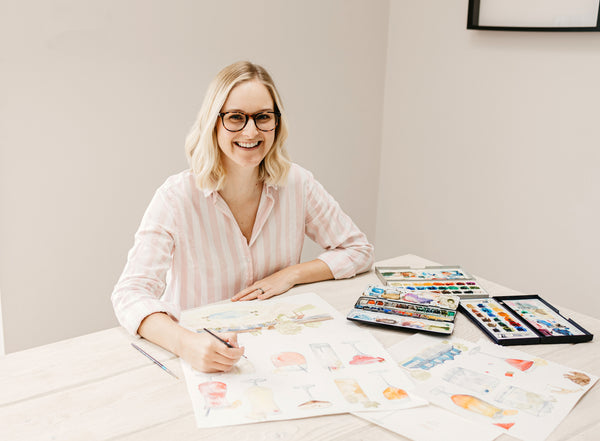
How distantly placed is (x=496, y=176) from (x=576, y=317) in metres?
1.29

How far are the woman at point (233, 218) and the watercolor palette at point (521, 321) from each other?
0.39 m

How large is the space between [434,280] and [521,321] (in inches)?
11.5

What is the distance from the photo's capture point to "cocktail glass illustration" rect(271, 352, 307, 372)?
1.15 meters

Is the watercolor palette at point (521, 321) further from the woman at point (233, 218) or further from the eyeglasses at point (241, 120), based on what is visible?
the eyeglasses at point (241, 120)

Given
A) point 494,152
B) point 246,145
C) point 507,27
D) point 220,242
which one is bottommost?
point 220,242

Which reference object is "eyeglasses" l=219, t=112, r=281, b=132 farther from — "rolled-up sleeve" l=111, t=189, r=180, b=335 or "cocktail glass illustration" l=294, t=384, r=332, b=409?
"cocktail glass illustration" l=294, t=384, r=332, b=409

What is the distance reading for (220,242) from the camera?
5.41 ft

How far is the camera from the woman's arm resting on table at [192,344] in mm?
1121

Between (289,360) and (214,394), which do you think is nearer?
(214,394)

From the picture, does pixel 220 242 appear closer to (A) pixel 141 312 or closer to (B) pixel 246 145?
(B) pixel 246 145

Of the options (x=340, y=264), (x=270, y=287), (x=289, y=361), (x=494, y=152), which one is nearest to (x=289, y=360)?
(x=289, y=361)

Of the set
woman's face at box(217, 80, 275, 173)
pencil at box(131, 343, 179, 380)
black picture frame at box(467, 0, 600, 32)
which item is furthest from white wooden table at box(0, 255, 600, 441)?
black picture frame at box(467, 0, 600, 32)

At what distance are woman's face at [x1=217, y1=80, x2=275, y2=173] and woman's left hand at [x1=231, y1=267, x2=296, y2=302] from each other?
31 cm

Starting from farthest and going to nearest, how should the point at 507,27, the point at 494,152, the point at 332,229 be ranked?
the point at 494,152 → the point at 507,27 → the point at 332,229
